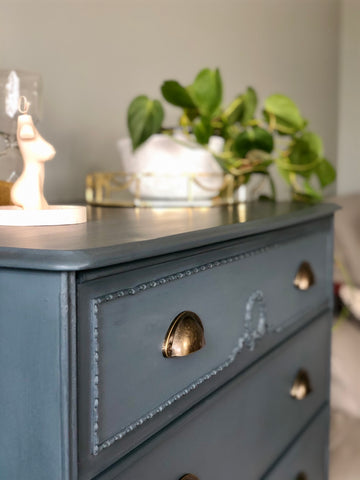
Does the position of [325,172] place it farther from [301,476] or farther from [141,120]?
[301,476]

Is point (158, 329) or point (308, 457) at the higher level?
point (158, 329)

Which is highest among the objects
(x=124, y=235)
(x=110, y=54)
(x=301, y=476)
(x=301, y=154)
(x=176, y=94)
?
(x=110, y=54)

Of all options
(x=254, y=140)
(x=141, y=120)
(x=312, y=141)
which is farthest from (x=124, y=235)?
(x=312, y=141)

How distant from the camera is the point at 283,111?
126 cm

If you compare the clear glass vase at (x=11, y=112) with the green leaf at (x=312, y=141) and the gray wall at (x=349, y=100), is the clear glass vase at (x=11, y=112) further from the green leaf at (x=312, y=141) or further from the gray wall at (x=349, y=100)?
the gray wall at (x=349, y=100)

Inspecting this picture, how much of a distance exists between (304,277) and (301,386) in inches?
8.5

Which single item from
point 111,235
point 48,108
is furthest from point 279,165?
point 111,235

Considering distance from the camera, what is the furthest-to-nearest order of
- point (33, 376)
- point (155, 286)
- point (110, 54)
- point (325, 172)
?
1. point (110, 54)
2. point (325, 172)
3. point (155, 286)
4. point (33, 376)

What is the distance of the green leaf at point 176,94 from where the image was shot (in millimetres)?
1130

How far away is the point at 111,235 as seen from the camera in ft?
2.09

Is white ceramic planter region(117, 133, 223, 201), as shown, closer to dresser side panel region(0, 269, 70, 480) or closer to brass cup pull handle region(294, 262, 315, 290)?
brass cup pull handle region(294, 262, 315, 290)

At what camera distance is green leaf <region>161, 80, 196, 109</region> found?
1.13 m

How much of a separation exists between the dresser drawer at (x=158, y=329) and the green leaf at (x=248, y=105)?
0.37 meters

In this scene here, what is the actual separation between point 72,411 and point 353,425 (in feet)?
4.70
